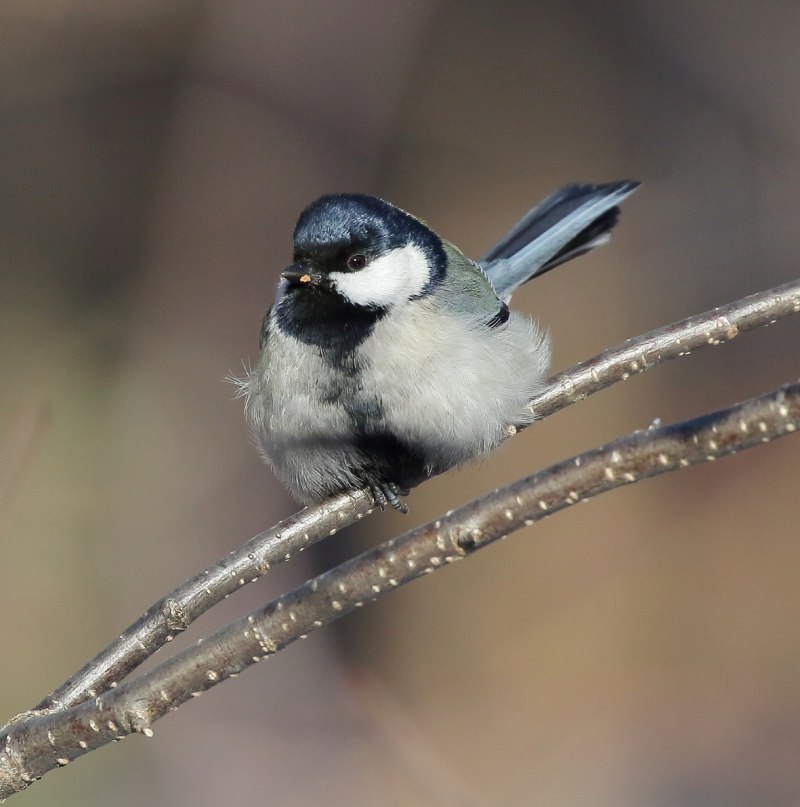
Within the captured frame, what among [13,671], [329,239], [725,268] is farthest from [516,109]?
[13,671]

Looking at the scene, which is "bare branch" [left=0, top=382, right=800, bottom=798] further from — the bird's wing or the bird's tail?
the bird's tail

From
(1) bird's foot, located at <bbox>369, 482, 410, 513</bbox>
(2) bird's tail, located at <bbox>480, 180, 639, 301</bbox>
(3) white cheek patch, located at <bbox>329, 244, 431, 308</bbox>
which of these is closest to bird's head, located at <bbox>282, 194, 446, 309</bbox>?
(3) white cheek patch, located at <bbox>329, 244, 431, 308</bbox>

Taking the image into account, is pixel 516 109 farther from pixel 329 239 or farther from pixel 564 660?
pixel 329 239

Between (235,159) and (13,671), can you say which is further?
(235,159)

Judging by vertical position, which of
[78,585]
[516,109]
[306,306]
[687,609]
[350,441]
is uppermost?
[516,109]

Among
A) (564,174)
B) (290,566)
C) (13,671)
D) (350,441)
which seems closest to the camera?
(350,441)

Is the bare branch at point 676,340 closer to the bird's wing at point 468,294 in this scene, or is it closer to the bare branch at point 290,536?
the bare branch at point 290,536

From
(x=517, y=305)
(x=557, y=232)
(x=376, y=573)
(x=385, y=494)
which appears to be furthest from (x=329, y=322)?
(x=517, y=305)
